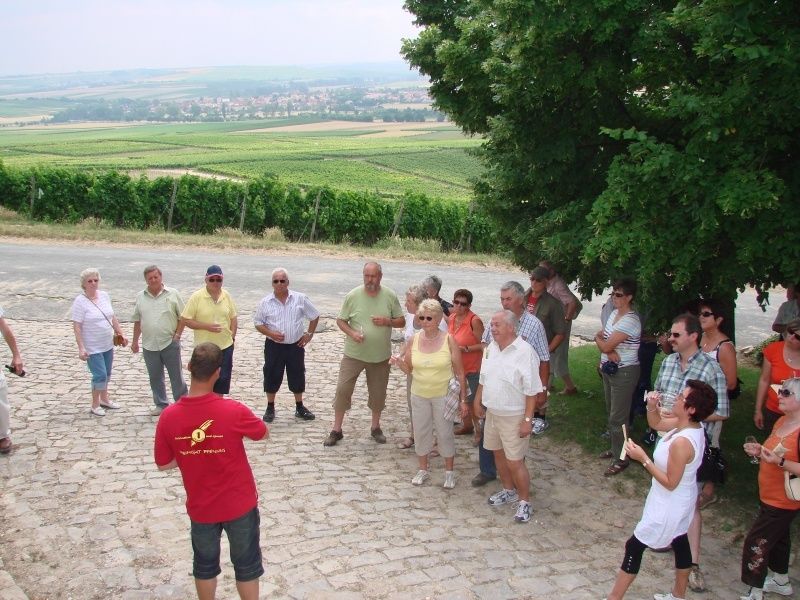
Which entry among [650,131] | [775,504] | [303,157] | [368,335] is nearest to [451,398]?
[368,335]

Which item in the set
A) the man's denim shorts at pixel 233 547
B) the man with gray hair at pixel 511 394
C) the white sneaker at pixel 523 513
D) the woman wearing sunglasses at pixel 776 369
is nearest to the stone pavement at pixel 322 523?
the white sneaker at pixel 523 513

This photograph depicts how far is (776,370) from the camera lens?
6691 millimetres

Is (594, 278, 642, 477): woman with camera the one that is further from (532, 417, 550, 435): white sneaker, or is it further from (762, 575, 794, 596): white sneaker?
(762, 575, 794, 596): white sneaker

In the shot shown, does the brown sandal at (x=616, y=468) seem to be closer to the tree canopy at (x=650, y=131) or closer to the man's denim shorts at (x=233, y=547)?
the tree canopy at (x=650, y=131)

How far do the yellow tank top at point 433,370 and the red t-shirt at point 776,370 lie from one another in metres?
2.81

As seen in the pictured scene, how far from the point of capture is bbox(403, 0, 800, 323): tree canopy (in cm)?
601

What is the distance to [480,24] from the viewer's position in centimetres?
846

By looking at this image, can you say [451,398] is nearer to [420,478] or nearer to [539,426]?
[420,478]

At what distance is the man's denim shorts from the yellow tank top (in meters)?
2.70

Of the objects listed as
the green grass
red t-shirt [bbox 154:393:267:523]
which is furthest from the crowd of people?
the green grass

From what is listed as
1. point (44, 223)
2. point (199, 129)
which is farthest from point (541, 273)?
point (199, 129)

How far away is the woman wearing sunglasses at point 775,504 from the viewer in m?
5.64

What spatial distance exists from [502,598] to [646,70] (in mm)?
4919

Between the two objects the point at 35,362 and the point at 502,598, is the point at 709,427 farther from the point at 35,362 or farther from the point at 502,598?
the point at 35,362
